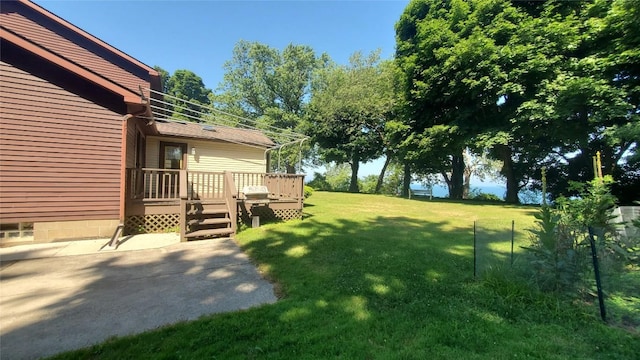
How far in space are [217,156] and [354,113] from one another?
16.1 metres

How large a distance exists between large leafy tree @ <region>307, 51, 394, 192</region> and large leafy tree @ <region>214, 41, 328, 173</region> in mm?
7286

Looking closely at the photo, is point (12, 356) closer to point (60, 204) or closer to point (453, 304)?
point (453, 304)

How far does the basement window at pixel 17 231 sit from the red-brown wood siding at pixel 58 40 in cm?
466

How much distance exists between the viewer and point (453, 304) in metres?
3.48

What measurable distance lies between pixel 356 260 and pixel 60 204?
22.0ft

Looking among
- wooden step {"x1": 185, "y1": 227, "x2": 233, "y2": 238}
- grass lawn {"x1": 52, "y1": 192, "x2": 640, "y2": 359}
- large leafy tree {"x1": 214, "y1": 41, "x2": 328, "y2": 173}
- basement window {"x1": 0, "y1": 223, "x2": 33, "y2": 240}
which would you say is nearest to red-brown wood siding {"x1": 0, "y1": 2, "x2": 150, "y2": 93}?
basement window {"x1": 0, "y1": 223, "x2": 33, "y2": 240}

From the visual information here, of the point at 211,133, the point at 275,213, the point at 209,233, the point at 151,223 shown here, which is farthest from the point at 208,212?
the point at 211,133

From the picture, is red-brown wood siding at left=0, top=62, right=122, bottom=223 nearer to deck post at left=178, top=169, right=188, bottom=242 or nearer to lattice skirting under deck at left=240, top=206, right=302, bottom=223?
deck post at left=178, top=169, right=188, bottom=242

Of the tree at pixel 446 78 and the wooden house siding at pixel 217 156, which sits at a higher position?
the tree at pixel 446 78

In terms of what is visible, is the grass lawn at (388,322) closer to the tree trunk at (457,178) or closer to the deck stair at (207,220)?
the deck stair at (207,220)

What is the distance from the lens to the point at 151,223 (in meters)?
7.44

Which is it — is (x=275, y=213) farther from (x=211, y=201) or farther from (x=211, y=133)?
(x=211, y=133)

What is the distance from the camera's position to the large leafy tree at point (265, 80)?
1341 inches

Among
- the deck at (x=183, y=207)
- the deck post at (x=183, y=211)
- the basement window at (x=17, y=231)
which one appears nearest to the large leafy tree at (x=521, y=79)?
the deck at (x=183, y=207)
